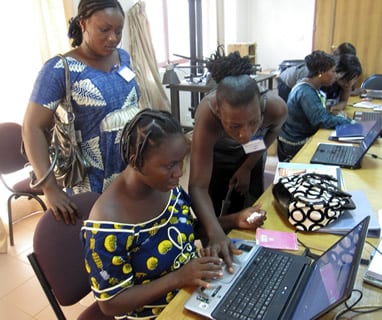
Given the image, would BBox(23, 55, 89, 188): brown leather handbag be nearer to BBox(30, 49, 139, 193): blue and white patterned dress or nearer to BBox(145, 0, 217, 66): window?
BBox(30, 49, 139, 193): blue and white patterned dress

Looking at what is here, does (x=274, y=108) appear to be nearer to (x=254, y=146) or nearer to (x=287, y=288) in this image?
(x=254, y=146)

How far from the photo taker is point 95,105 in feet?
4.73

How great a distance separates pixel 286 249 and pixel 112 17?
3.41 ft

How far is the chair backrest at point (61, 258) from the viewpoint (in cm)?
105

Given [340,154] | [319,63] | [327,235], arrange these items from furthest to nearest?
[319,63] → [340,154] → [327,235]

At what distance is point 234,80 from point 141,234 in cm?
60

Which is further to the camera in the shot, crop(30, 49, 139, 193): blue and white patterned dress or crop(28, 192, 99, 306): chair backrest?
crop(30, 49, 139, 193): blue and white patterned dress

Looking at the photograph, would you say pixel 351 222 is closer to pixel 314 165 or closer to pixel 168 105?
pixel 314 165

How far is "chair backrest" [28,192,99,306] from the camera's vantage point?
1053mm

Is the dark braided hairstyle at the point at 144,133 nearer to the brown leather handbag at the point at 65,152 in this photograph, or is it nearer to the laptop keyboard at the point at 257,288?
the laptop keyboard at the point at 257,288

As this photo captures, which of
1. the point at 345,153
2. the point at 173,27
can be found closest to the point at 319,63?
the point at 345,153

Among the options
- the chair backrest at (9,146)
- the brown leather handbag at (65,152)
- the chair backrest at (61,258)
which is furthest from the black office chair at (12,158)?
the chair backrest at (61,258)

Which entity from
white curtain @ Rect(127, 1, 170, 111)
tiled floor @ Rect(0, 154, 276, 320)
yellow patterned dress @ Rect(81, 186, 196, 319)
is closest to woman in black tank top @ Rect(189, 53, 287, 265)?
yellow patterned dress @ Rect(81, 186, 196, 319)

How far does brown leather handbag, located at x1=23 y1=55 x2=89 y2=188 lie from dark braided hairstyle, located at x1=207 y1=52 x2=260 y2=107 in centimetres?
58
